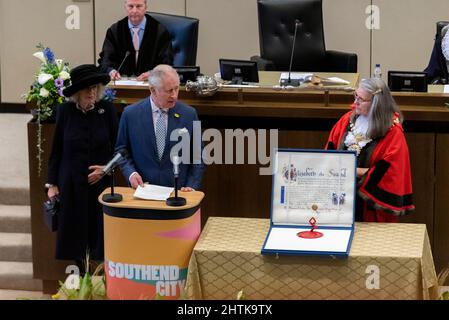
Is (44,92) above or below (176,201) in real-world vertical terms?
above

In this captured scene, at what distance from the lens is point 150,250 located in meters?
5.69

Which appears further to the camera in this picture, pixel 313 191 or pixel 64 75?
pixel 64 75

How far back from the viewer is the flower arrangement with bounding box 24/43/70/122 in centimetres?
719

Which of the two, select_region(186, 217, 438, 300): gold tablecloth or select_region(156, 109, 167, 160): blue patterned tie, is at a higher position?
select_region(156, 109, 167, 160): blue patterned tie

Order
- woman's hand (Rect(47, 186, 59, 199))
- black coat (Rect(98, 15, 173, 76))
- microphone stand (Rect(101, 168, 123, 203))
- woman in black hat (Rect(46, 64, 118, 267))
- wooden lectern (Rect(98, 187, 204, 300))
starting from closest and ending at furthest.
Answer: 1. wooden lectern (Rect(98, 187, 204, 300))
2. microphone stand (Rect(101, 168, 123, 203))
3. woman in black hat (Rect(46, 64, 118, 267))
4. woman's hand (Rect(47, 186, 59, 199))
5. black coat (Rect(98, 15, 173, 76))

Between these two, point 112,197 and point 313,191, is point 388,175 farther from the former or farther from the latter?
point 112,197

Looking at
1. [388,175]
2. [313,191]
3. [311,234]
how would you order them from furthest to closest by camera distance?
[388,175], [313,191], [311,234]

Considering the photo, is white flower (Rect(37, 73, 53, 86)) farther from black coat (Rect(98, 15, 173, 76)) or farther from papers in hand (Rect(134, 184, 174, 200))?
black coat (Rect(98, 15, 173, 76))

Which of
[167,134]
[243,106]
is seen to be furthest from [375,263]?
[243,106]

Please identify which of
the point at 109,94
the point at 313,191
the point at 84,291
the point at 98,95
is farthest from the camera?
the point at 109,94

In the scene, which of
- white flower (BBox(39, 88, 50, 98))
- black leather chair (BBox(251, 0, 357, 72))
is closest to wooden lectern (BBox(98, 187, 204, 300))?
white flower (BBox(39, 88, 50, 98))

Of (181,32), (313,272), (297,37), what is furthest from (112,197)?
(297,37)

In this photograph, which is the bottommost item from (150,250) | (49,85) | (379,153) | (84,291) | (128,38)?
(84,291)

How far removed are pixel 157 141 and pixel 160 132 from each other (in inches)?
2.2
